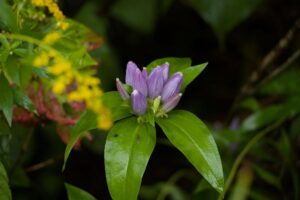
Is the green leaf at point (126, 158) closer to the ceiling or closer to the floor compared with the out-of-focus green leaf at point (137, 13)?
closer to the ceiling

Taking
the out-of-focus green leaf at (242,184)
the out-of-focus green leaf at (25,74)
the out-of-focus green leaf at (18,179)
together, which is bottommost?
the out-of-focus green leaf at (242,184)

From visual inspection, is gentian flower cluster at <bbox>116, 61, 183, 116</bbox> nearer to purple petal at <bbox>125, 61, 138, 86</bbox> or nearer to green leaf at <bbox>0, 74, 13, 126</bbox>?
purple petal at <bbox>125, 61, 138, 86</bbox>

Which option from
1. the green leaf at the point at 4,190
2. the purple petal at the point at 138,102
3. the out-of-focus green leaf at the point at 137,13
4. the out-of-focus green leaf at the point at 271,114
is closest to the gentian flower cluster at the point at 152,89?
the purple petal at the point at 138,102

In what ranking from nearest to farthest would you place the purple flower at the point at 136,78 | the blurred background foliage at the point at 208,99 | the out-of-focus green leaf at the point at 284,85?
1. the purple flower at the point at 136,78
2. the blurred background foliage at the point at 208,99
3. the out-of-focus green leaf at the point at 284,85

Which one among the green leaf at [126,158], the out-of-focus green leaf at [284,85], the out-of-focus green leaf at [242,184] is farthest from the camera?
the out-of-focus green leaf at [284,85]

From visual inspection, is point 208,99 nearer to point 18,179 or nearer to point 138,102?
point 18,179

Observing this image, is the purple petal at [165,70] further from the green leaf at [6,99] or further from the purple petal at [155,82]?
the green leaf at [6,99]
